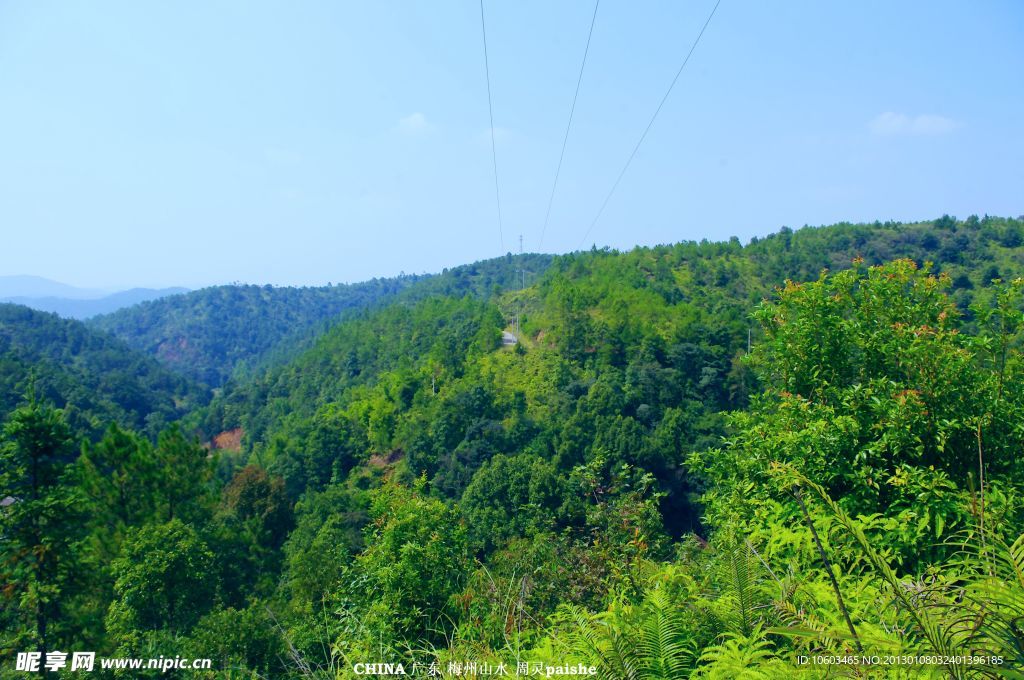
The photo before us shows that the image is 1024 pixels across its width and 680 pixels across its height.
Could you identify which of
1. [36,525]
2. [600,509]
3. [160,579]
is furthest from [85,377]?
[600,509]

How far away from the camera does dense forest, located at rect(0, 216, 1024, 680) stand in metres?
2.90

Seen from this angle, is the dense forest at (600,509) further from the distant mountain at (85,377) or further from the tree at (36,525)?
the distant mountain at (85,377)

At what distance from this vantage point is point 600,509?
21.3 ft

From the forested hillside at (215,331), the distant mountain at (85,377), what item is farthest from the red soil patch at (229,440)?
the forested hillside at (215,331)

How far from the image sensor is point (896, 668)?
2.07 meters

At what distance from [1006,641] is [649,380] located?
47.1 m

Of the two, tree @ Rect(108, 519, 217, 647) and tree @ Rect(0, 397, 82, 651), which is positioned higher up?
tree @ Rect(0, 397, 82, 651)

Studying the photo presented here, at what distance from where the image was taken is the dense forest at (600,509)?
290 cm

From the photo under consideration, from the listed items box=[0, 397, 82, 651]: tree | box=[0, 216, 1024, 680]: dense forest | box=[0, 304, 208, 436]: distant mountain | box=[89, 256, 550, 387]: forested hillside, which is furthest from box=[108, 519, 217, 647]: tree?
box=[89, 256, 550, 387]: forested hillside

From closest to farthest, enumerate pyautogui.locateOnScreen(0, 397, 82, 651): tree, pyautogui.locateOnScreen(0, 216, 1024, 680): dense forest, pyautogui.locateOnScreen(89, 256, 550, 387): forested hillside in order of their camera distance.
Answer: pyautogui.locateOnScreen(0, 216, 1024, 680): dense forest < pyautogui.locateOnScreen(0, 397, 82, 651): tree < pyautogui.locateOnScreen(89, 256, 550, 387): forested hillside

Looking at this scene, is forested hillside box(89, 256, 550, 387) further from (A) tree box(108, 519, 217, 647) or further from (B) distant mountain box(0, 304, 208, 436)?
(A) tree box(108, 519, 217, 647)

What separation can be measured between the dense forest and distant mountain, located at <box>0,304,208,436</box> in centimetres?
163

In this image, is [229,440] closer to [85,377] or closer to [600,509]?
[85,377]

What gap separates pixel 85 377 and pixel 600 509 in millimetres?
94025
